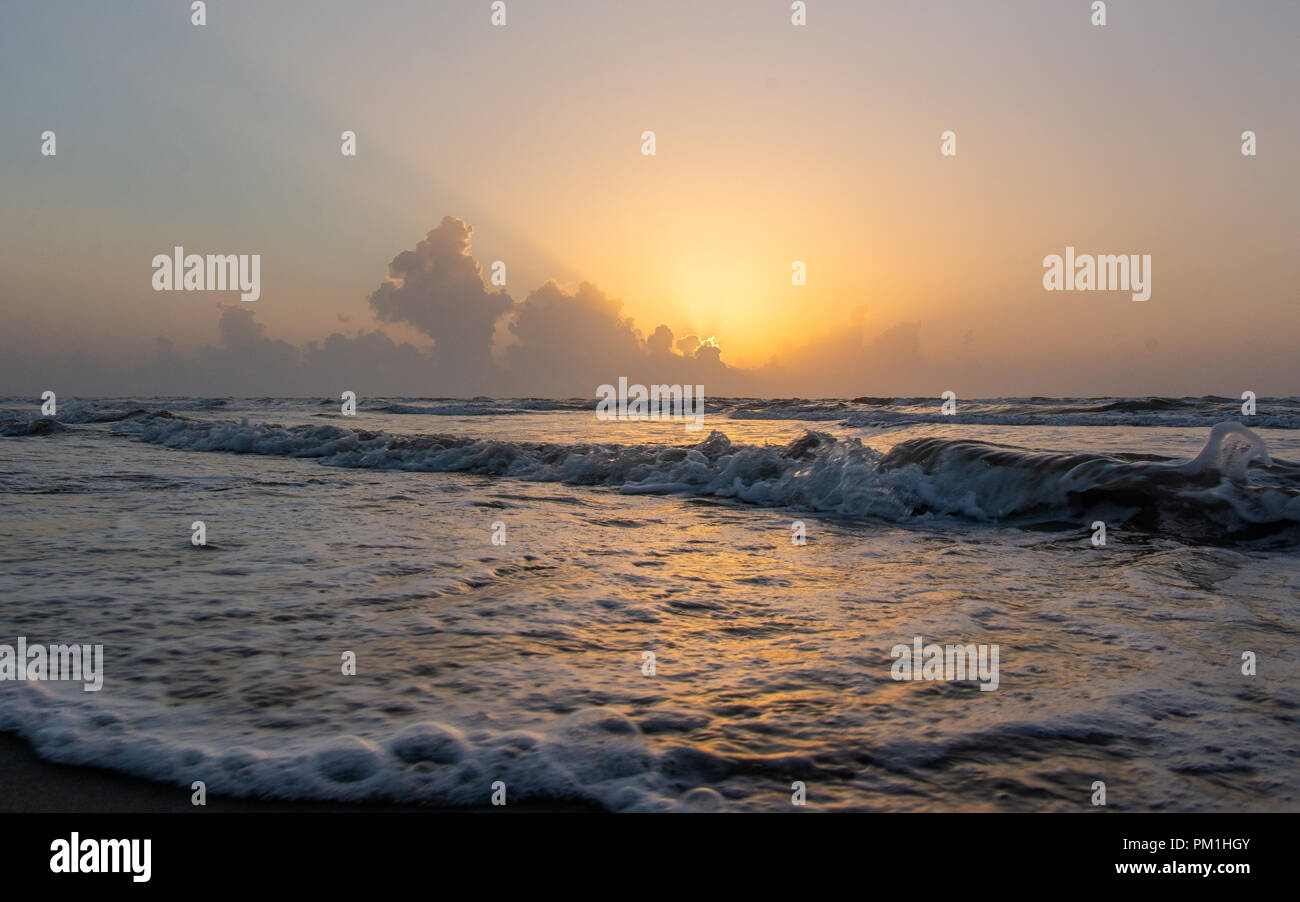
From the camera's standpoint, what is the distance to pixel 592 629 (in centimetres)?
460

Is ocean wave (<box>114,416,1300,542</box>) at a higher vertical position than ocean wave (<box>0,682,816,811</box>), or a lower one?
higher

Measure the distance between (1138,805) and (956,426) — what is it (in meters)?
32.5

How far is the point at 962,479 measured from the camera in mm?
10547

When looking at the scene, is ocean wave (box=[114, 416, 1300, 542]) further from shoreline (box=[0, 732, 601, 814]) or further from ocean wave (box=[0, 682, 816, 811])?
shoreline (box=[0, 732, 601, 814])

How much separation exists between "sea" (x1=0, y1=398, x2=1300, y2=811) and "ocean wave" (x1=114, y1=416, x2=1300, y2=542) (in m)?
0.06

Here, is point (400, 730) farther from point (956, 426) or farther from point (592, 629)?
point (956, 426)

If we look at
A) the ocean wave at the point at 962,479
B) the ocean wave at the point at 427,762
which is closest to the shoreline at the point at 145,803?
the ocean wave at the point at 427,762

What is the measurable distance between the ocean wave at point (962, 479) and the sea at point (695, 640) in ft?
0.19

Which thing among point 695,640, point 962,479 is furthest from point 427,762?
point 962,479

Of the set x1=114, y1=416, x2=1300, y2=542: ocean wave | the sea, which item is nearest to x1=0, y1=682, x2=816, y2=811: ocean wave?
the sea

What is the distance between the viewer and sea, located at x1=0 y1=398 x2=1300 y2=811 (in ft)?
9.20

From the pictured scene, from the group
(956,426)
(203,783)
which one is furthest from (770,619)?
(956,426)
